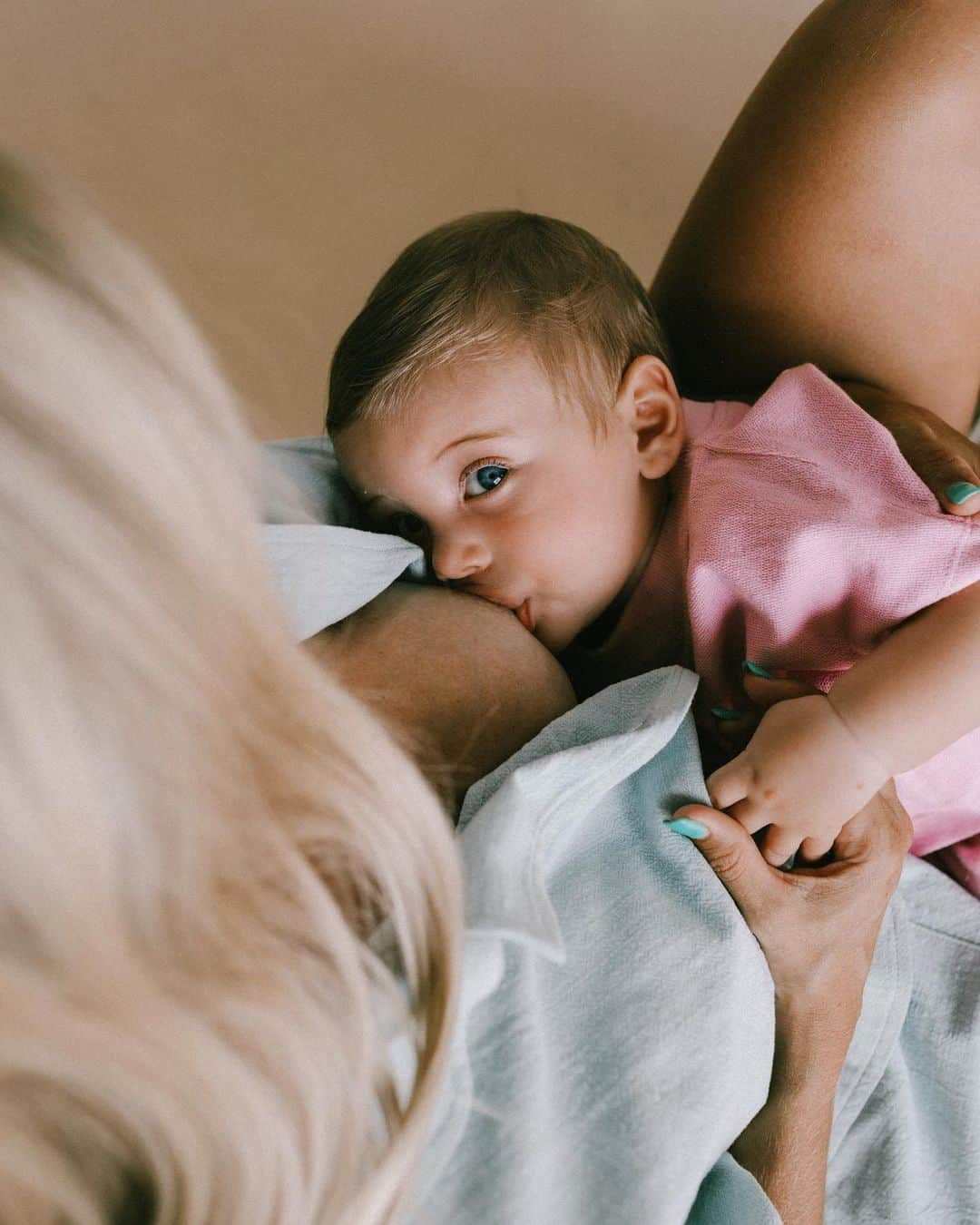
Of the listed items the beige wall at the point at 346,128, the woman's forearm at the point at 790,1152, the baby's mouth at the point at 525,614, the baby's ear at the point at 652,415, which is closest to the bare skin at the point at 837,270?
the woman's forearm at the point at 790,1152

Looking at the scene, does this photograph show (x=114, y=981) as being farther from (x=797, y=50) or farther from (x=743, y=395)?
(x=797, y=50)

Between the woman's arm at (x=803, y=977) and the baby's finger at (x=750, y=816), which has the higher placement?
the baby's finger at (x=750, y=816)

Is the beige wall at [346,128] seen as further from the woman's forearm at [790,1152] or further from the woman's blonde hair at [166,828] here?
the woman's forearm at [790,1152]

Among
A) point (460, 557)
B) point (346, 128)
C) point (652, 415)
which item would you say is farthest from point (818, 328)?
point (346, 128)

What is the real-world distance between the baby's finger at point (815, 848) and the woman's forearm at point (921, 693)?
2.9 inches

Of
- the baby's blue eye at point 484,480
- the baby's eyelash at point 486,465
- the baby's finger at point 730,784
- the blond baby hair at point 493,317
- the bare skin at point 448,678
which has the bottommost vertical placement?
the baby's finger at point 730,784

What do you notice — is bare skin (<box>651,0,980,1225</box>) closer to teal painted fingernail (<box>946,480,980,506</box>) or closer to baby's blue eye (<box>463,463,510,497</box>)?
teal painted fingernail (<box>946,480,980,506</box>)

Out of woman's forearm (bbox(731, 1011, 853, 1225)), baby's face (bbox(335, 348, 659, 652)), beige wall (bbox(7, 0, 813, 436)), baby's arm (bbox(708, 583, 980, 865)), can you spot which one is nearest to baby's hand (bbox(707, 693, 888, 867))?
baby's arm (bbox(708, 583, 980, 865))

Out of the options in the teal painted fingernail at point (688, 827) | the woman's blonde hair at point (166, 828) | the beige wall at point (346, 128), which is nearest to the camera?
the woman's blonde hair at point (166, 828)

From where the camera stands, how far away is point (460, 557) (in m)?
0.85

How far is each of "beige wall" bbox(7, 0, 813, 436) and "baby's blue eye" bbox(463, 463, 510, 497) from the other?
1.97ft

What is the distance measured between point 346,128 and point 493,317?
79 cm

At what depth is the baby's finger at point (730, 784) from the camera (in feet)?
2.22

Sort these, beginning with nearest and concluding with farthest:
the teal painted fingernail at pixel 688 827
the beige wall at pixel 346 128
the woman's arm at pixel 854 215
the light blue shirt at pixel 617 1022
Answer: the light blue shirt at pixel 617 1022 → the teal painted fingernail at pixel 688 827 → the woman's arm at pixel 854 215 → the beige wall at pixel 346 128
